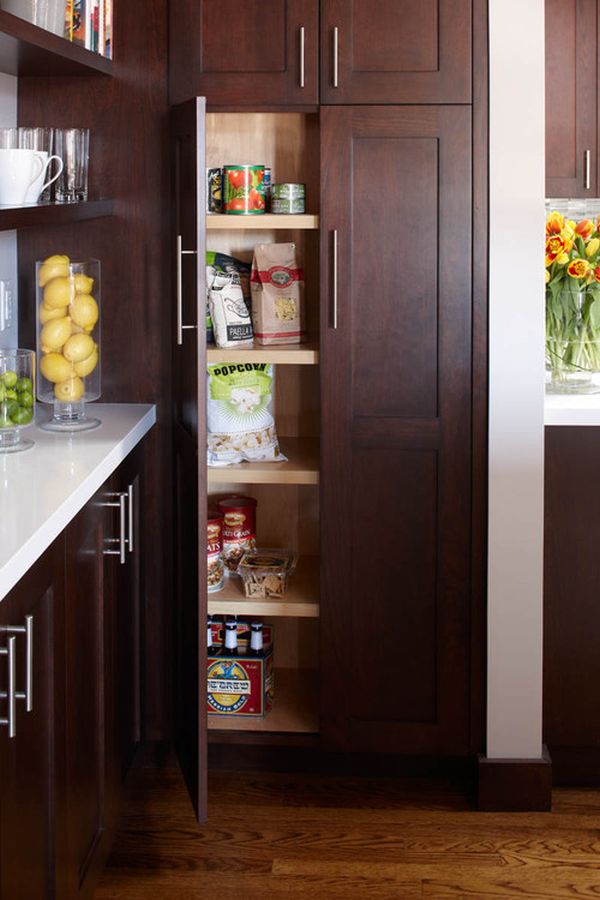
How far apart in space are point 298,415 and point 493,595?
0.75 meters

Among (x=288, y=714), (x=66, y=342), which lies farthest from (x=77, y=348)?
(x=288, y=714)

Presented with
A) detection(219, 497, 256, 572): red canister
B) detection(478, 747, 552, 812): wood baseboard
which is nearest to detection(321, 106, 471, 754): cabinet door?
detection(478, 747, 552, 812): wood baseboard

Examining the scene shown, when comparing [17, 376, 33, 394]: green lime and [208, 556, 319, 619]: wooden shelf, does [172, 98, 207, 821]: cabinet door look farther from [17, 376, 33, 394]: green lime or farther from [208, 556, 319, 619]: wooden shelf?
[17, 376, 33, 394]: green lime

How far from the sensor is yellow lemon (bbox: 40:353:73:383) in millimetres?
2682

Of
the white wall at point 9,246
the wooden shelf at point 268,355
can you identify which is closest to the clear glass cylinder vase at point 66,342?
the white wall at point 9,246

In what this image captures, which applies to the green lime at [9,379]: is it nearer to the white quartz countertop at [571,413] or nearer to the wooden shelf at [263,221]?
the wooden shelf at [263,221]

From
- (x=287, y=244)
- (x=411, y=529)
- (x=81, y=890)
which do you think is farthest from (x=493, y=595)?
(x=81, y=890)

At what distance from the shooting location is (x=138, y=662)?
9.87 ft

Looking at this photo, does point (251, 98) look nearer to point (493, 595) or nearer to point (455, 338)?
point (455, 338)

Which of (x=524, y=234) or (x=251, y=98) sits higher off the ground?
(x=251, y=98)

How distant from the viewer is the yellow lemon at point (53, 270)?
2674mm

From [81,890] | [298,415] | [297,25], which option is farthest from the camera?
[298,415]

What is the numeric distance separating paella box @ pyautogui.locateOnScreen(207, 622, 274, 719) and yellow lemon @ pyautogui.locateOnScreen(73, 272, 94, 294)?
3.44 feet

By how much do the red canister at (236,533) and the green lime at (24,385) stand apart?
0.94m
